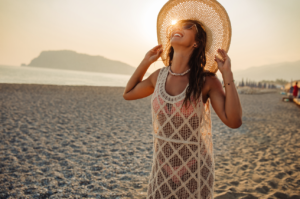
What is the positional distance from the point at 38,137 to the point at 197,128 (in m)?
5.99

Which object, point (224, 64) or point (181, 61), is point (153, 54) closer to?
point (181, 61)

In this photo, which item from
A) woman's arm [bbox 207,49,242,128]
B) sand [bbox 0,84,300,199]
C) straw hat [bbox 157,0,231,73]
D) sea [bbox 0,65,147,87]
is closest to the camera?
woman's arm [bbox 207,49,242,128]

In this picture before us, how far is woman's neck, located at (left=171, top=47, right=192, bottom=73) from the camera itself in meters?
1.28

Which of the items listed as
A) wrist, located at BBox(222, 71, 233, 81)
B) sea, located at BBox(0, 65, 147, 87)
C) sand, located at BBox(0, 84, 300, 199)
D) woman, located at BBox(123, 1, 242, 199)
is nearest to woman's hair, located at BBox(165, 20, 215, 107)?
woman, located at BBox(123, 1, 242, 199)

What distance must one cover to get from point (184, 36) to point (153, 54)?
0.31 meters

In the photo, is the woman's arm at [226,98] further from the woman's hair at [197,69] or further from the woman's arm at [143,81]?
the woman's arm at [143,81]

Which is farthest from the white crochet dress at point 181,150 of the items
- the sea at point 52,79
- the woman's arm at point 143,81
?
the sea at point 52,79

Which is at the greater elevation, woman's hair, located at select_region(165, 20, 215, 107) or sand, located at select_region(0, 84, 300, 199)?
woman's hair, located at select_region(165, 20, 215, 107)

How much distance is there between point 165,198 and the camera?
1.21 meters

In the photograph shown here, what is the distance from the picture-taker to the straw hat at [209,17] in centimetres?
141

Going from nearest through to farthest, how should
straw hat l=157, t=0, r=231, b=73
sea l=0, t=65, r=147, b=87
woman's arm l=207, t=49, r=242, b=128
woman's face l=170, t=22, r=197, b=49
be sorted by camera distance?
woman's arm l=207, t=49, r=242, b=128 → woman's face l=170, t=22, r=197, b=49 → straw hat l=157, t=0, r=231, b=73 → sea l=0, t=65, r=147, b=87

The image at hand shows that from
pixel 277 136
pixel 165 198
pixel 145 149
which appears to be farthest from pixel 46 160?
pixel 277 136

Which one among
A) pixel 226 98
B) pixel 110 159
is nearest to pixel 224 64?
pixel 226 98

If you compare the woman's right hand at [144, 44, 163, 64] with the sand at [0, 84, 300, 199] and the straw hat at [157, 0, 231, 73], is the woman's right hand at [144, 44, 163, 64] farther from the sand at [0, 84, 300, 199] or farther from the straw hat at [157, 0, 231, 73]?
the sand at [0, 84, 300, 199]
